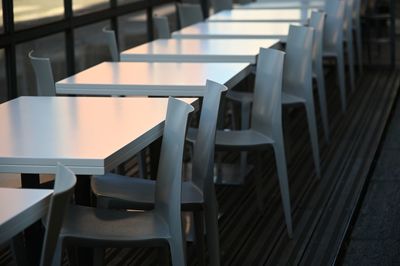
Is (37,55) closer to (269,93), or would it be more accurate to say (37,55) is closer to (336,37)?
(269,93)

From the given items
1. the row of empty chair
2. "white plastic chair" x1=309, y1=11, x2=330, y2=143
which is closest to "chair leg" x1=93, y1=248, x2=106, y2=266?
the row of empty chair

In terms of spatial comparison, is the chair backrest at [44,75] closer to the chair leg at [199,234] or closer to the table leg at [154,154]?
the table leg at [154,154]

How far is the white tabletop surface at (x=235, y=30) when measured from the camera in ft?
22.7

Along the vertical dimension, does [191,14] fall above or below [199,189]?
above

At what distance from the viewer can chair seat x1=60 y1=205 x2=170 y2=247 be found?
3.32m

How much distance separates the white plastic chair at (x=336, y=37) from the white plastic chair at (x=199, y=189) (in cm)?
420

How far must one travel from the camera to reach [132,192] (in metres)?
3.96

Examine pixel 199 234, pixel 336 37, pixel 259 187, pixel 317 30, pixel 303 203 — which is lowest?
pixel 303 203

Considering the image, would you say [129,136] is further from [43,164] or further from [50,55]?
[50,55]

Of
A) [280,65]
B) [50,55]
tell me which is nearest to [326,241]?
[280,65]

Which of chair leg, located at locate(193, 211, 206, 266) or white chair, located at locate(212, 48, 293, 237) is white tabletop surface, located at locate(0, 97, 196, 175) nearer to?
chair leg, located at locate(193, 211, 206, 266)

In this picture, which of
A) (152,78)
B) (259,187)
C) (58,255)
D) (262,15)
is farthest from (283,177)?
(262,15)

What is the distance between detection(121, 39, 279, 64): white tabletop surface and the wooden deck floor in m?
0.67

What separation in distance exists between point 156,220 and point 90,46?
3861mm
